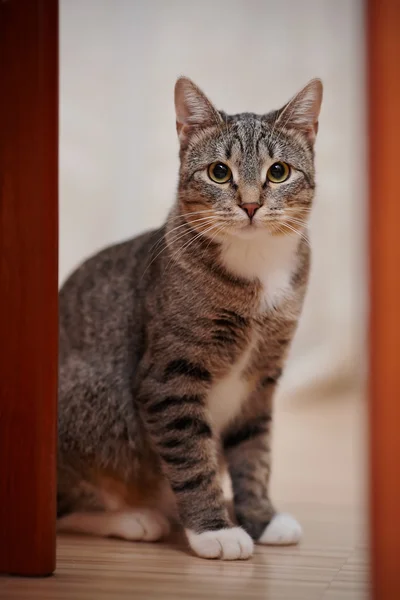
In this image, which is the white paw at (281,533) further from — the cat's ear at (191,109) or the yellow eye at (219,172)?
the cat's ear at (191,109)

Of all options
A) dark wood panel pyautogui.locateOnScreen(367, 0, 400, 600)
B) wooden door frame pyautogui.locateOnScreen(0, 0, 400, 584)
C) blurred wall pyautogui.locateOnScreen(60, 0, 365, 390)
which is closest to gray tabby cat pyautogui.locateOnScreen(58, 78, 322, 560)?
wooden door frame pyautogui.locateOnScreen(0, 0, 400, 584)

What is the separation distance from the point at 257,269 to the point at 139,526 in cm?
62

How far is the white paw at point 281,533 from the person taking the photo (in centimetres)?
184

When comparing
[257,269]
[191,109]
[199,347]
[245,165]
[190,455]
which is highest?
[191,109]

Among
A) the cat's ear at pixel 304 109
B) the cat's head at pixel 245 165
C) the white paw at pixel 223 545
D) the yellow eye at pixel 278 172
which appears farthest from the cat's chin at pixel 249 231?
the white paw at pixel 223 545

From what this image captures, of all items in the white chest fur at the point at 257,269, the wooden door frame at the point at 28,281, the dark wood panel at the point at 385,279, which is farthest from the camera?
the white chest fur at the point at 257,269

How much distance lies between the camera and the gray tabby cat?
68.3 inches

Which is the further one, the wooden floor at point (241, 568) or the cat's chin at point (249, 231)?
the cat's chin at point (249, 231)

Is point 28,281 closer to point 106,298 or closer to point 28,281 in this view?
point 28,281

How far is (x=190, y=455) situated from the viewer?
68.5 inches

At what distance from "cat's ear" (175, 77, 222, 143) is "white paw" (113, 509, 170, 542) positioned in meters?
0.85

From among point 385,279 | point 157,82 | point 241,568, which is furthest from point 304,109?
point 157,82

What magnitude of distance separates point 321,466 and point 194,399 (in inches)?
49.9

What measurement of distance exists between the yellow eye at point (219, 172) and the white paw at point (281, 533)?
2.53 feet
